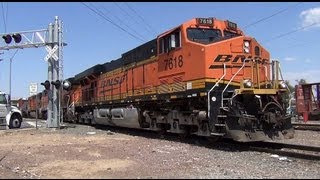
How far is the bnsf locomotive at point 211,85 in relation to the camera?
47.1 feet

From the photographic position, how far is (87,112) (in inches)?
1212

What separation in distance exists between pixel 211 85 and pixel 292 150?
3.23m

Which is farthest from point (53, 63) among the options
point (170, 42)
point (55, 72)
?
point (170, 42)

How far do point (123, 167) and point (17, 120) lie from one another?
23671 mm

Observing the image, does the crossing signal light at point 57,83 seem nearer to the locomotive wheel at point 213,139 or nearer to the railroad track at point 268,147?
the railroad track at point 268,147

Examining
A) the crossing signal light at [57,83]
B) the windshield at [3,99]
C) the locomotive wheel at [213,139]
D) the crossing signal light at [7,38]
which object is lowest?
the locomotive wheel at [213,139]

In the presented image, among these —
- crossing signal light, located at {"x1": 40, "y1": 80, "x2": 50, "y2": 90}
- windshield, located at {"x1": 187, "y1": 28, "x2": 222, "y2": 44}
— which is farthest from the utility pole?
windshield, located at {"x1": 187, "y1": 28, "x2": 222, "y2": 44}

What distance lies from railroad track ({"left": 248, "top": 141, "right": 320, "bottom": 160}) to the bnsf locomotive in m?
0.43

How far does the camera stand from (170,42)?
17.0 m

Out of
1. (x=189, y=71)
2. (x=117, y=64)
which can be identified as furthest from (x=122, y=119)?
(x=189, y=71)

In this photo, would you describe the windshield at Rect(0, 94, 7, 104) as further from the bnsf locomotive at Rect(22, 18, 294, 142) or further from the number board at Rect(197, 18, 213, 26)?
the number board at Rect(197, 18, 213, 26)

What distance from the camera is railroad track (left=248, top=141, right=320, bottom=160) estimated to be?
12.5m

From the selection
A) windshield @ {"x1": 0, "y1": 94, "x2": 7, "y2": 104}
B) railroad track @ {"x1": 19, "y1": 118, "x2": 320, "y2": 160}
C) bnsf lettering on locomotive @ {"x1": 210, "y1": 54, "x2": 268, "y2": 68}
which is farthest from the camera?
windshield @ {"x1": 0, "y1": 94, "x2": 7, "y2": 104}

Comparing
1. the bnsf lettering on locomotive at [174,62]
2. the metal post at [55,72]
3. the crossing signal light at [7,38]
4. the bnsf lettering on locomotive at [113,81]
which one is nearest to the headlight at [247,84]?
the bnsf lettering on locomotive at [174,62]
